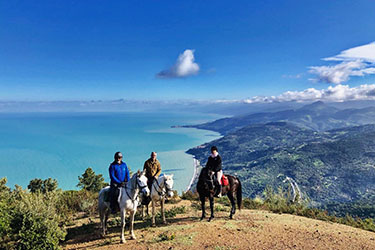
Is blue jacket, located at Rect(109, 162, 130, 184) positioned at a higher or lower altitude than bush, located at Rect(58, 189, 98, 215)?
higher

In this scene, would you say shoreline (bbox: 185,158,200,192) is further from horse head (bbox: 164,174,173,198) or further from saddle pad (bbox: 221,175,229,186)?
horse head (bbox: 164,174,173,198)

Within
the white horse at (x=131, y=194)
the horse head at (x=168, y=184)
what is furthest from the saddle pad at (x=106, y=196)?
the horse head at (x=168, y=184)

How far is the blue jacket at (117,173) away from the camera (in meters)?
7.82

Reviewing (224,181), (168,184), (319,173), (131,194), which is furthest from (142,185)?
(319,173)

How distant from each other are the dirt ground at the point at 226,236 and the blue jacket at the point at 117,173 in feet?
7.41

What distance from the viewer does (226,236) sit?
7.82 metres

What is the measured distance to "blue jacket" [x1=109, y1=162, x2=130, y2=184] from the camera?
7824mm

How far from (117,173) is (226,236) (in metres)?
4.75

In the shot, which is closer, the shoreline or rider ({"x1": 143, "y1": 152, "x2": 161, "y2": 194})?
rider ({"x1": 143, "y1": 152, "x2": 161, "y2": 194})

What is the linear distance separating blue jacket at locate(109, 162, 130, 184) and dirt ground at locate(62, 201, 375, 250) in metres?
2.26

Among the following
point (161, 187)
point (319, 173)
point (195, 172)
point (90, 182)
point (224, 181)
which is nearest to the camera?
point (161, 187)

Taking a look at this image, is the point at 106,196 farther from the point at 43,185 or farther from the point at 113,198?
the point at 43,185

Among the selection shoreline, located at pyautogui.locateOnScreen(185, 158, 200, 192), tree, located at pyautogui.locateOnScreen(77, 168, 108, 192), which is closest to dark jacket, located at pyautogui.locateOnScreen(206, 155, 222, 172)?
tree, located at pyautogui.locateOnScreen(77, 168, 108, 192)

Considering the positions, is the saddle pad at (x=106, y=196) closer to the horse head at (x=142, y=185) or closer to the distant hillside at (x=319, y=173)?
the horse head at (x=142, y=185)
